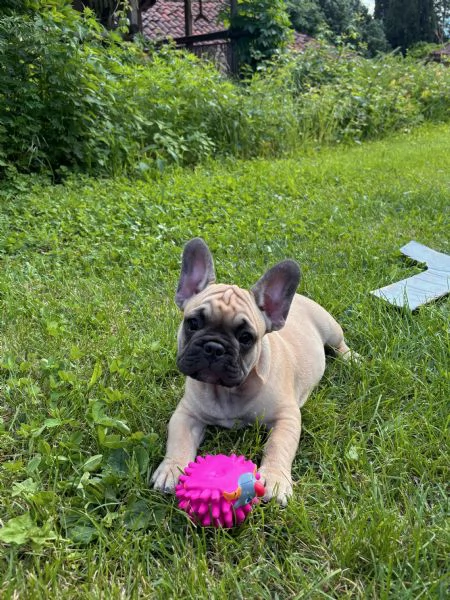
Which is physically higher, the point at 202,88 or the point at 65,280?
the point at 202,88

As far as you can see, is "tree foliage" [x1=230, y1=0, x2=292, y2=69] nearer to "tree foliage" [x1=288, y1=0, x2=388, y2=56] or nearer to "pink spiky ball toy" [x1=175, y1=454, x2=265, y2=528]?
"tree foliage" [x1=288, y1=0, x2=388, y2=56]

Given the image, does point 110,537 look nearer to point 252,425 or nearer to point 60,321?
point 252,425

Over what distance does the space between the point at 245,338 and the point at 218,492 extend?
2.06 ft

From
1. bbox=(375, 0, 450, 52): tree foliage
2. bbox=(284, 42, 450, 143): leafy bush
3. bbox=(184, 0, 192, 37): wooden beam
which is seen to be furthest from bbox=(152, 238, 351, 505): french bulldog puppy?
bbox=(375, 0, 450, 52): tree foliage

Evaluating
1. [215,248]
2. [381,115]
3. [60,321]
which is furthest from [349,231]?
[381,115]

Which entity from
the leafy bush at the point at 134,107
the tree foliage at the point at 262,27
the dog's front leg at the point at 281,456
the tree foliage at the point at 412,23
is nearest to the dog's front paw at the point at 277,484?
the dog's front leg at the point at 281,456

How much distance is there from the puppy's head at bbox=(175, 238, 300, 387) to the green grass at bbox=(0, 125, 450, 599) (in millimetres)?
357

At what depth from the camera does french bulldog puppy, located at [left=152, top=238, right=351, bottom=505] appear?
6.62 feet

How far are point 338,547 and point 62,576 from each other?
809 mm

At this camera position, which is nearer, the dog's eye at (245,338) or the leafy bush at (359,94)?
the dog's eye at (245,338)

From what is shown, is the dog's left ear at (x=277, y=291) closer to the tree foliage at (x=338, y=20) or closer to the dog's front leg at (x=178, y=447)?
the dog's front leg at (x=178, y=447)

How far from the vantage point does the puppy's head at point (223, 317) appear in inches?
79.9

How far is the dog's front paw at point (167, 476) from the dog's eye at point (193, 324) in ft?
1.65

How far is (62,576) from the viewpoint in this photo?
1.57 metres
